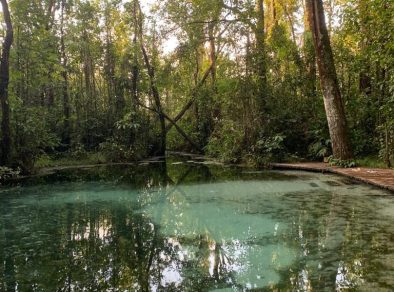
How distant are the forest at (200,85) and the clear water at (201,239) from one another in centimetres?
392

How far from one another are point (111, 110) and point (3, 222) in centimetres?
1365

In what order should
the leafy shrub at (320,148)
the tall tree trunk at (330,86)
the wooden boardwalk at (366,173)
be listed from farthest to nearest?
the leafy shrub at (320,148) < the tall tree trunk at (330,86) < the wooden boardwalk at (366,173)

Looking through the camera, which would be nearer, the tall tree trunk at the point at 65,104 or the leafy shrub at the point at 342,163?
the leafy shrub at the point at 342,163

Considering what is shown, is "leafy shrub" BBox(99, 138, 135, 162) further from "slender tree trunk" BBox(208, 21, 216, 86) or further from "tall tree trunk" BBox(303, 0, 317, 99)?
"tall tree trunk" BBox(303, 0, 317, 99)

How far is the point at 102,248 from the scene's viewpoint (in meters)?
4.71

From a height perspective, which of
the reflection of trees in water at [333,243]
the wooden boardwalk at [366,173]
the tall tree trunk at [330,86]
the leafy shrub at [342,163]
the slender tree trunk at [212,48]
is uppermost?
the slender tree trunk at [212,48]

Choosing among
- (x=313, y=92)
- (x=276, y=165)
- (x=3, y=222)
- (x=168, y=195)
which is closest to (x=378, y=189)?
(x=168, y=195)

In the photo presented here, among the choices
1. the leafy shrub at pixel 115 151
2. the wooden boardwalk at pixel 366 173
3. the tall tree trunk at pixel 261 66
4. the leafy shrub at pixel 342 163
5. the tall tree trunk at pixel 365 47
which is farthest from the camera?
the leafy shrub at pixel 115 151

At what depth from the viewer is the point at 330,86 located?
11625 mm

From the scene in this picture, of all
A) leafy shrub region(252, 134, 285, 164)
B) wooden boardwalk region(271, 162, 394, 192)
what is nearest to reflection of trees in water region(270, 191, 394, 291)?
wooden boardwalk region(271, 162, 394, 192)

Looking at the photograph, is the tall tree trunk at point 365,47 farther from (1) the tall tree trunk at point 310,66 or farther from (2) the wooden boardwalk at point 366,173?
(2) the wooden boardwalk at point 366,173

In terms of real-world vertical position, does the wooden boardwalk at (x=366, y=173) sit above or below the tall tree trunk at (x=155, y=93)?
below

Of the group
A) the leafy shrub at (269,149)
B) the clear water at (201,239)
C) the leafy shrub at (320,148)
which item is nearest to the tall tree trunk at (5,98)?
the clear water at (201,239)

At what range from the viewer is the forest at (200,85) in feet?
38.5
